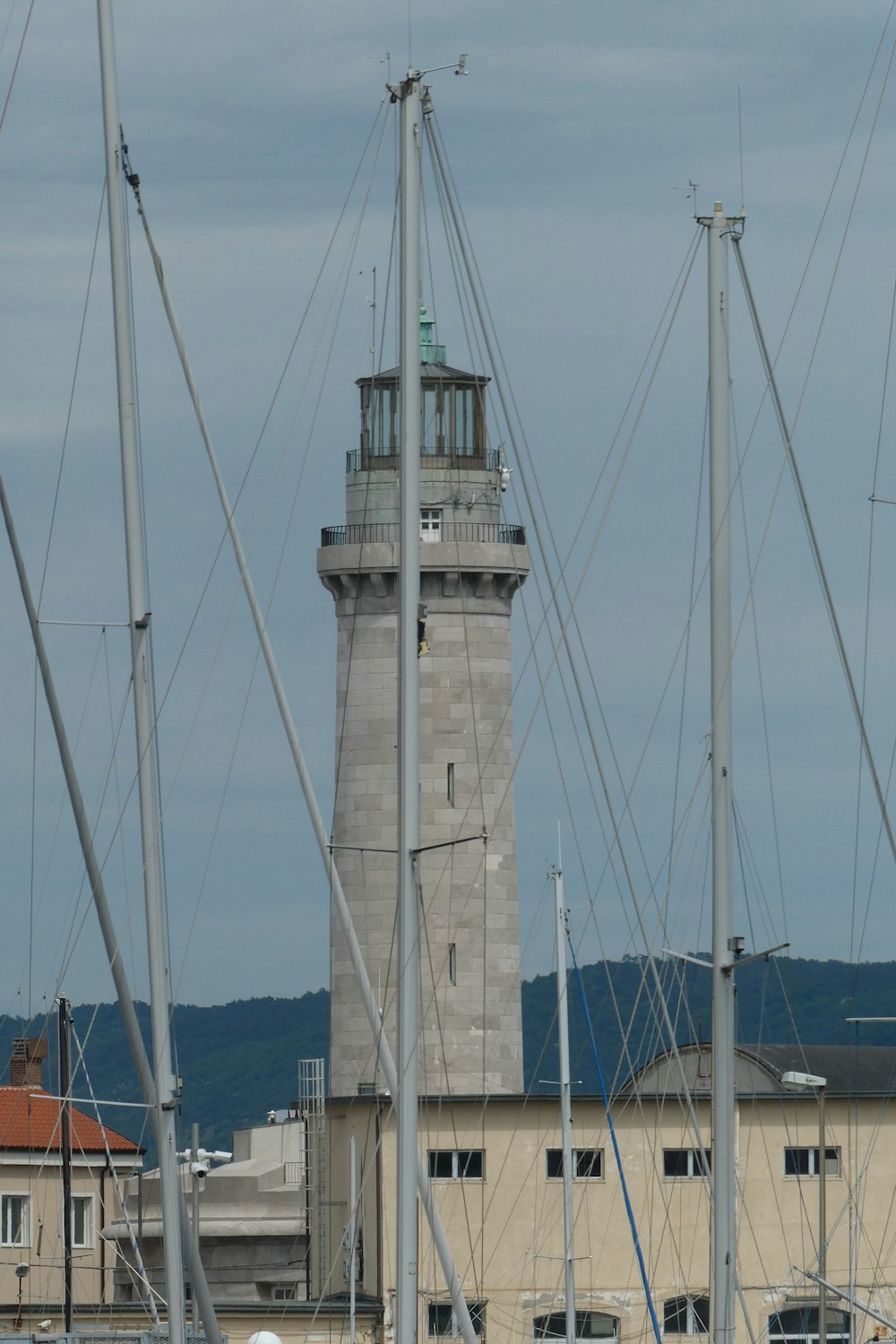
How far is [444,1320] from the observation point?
176 ft

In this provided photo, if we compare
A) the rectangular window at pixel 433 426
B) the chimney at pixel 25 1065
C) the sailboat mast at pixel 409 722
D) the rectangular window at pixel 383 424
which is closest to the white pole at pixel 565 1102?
the sailboat mast at pixel 409 722

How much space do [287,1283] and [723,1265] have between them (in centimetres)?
3615

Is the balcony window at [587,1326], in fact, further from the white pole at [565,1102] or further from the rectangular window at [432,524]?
the rectangular window at [432,524]

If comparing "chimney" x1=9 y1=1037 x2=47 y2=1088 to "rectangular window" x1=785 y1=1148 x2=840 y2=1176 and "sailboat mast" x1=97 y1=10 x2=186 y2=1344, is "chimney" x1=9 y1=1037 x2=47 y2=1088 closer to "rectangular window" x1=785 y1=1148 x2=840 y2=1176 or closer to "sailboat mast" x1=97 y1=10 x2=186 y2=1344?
"rectangular window" x1=785 y1=1148 x2=840 y2=1176

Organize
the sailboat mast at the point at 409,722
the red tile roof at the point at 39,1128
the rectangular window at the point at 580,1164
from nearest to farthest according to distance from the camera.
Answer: the sailboat mast at the point at 409,722, the rectangular window at the point at 580,1164, the red tile roof at the point at 39,1128

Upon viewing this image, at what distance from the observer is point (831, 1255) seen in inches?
2136

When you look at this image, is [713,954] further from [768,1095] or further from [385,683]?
[385,683]

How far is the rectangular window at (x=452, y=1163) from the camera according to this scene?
55.4 meters

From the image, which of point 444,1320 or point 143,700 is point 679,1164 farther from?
point 143,700

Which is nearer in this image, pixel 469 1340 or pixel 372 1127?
pixel 469 1340

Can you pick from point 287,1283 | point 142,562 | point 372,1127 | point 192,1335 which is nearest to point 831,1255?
point 372,1127

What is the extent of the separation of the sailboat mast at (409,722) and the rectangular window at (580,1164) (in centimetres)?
3077

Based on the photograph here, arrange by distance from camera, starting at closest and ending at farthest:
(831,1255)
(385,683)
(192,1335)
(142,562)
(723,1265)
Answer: (142,562), (723,1265), (192,1335), (831,1255), (385,683)

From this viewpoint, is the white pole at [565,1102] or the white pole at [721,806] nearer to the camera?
the white pole at [721,806]
